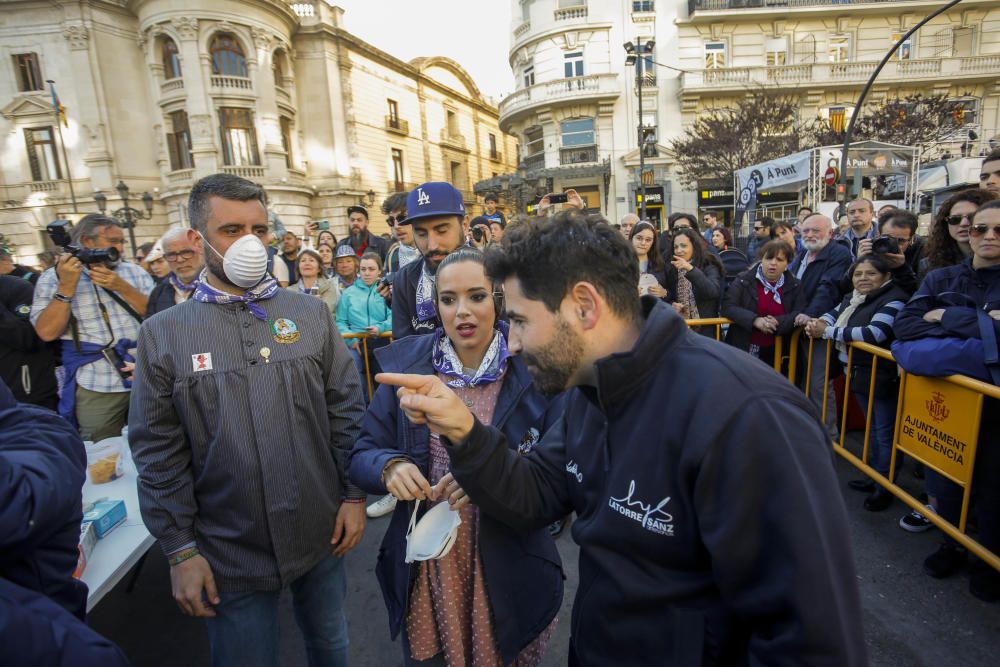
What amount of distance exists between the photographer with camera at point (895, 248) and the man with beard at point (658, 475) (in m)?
3.45

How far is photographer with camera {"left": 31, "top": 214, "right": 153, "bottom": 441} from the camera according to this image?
3.20 metres

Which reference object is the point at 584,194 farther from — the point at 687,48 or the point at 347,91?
the point at 347,91

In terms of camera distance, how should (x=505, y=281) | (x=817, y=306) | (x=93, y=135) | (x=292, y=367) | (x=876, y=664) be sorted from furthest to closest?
(x=93, y=135)
(x=817, y=306)
(x=876, y=664)
(x=292, y=367)
(x=505, y=281)

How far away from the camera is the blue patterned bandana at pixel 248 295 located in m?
1.86

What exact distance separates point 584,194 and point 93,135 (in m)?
24.4

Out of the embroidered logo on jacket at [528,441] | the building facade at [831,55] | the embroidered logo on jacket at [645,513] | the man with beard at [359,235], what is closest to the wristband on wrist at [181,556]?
the embroidered logo on jacket at [528,441]

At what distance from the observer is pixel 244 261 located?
6.10 feet

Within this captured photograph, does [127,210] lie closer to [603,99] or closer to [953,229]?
[603,99]

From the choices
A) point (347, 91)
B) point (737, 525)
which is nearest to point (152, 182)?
point (347, 91)

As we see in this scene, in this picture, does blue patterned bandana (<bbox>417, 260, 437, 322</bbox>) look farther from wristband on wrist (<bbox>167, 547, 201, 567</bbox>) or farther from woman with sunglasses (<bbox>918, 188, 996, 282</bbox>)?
woman with sunglasses (<bbox>918, 188, 996, 282</bbox>)

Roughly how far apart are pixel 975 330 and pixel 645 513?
9.32 feet

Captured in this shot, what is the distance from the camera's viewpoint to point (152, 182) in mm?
24844

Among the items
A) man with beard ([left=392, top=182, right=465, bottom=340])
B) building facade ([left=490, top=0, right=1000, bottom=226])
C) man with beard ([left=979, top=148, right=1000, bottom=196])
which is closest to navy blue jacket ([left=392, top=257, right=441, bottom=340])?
man with beard ([left=392, top=182, right=465, bottom=340])

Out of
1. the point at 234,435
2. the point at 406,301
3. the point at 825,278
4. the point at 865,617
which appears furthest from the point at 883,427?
the point at 234,435
